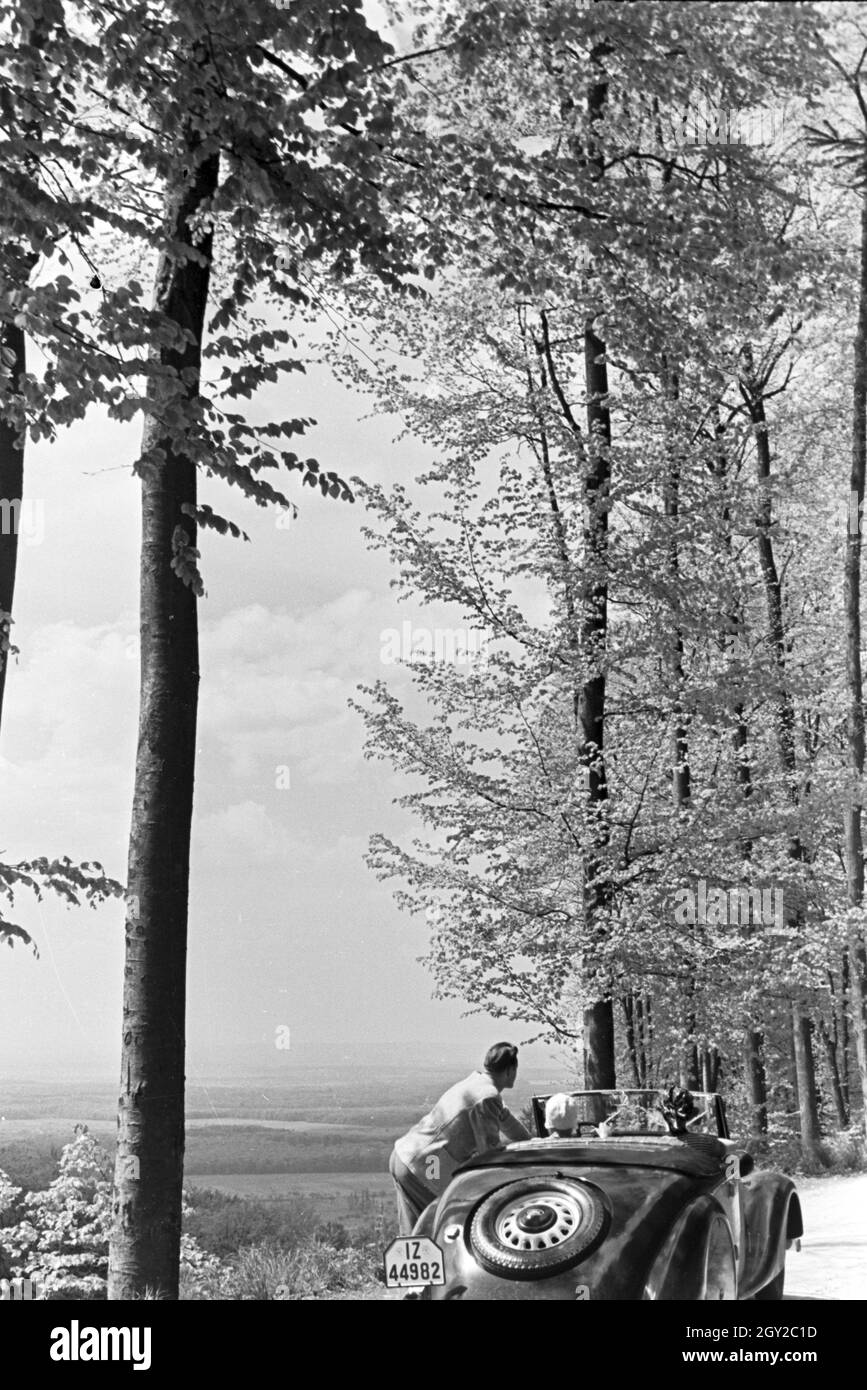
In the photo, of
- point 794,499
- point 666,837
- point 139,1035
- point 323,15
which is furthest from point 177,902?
point 794,499

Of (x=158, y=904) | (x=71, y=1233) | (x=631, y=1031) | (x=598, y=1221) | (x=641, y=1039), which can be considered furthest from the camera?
(x=641, y=1039)

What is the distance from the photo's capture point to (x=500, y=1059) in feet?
13.7

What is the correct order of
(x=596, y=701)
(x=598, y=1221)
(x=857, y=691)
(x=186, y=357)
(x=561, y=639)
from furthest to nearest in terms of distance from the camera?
(x=596, y=701) < (x=561, y=639) < (x=857, y=691) < (x=186, y=357) < (x=598, y=1221)

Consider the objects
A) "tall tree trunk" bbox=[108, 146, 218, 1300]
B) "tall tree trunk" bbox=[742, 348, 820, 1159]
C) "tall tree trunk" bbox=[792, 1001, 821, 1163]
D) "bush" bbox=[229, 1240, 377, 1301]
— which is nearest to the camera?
"tall tree trunk" bbox=[108, 146, 218, 1300]

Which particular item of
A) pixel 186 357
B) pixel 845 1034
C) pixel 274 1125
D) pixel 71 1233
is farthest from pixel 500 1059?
pixel 845 1034

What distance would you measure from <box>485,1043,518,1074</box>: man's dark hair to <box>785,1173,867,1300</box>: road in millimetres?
1117

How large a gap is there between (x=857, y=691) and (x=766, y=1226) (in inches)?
198

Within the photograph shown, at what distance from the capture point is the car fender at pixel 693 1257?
3.18 meters

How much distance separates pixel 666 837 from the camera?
8.24m

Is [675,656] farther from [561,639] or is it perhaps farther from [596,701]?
[561,639]

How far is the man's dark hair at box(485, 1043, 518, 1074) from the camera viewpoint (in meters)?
4.16

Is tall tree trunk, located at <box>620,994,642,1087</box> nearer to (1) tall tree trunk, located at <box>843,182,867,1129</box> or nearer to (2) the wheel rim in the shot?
(1) tall tree trunk, located at <box>843,182,867,1129</box>

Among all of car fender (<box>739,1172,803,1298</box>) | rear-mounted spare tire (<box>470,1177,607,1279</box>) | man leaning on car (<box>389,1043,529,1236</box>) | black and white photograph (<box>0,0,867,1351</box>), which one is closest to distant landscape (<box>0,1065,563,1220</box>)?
black and white photograph (<box>0,0,867,1351</box>)
